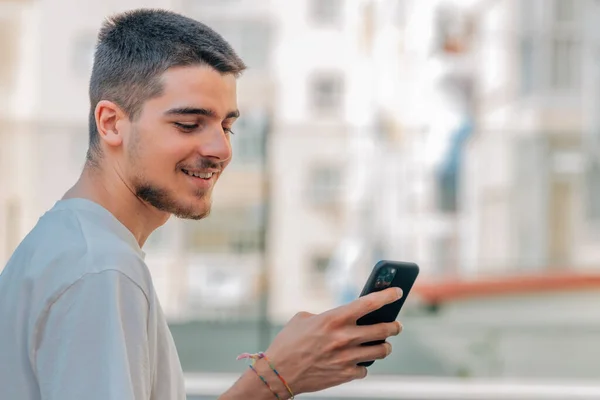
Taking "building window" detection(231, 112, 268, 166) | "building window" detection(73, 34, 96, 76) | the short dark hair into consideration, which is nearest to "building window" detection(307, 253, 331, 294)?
"building window" detection(231, 112, 268, 166)

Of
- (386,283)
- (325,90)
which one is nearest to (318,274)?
(386,283)

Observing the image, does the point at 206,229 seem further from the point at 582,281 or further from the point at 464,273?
the point at 582,281

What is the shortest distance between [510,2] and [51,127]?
902cm

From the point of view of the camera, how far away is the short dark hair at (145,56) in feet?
2.99

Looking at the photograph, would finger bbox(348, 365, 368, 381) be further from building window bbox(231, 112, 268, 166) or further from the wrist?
building window bbox(231, 112, 268, 166)

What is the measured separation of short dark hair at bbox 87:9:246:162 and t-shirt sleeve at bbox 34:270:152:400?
0.20 meters

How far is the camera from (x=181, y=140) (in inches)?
36.7

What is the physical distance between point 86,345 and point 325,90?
56.0ft

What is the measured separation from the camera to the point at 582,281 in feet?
26.8

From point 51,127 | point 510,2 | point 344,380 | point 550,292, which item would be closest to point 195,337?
point 51,127

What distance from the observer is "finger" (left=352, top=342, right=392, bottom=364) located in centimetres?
98

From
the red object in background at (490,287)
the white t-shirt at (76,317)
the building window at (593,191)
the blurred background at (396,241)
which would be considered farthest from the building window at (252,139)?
the white t-shirt at (76,317)

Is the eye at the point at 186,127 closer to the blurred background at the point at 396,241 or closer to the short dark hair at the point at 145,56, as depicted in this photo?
the short dark hair at the point at 145,56

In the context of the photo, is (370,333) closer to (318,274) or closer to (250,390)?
(250,390)
